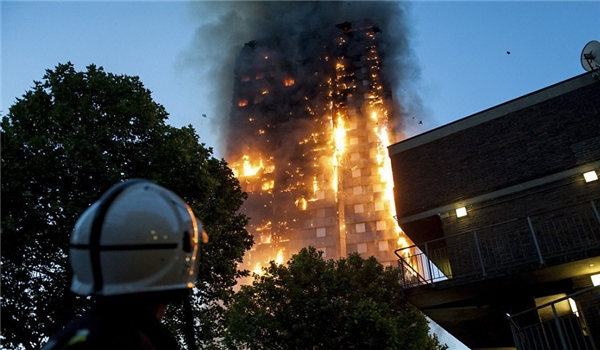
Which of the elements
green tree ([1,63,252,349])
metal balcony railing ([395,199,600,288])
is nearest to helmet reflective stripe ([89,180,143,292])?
green tree ([1,63,252,349])

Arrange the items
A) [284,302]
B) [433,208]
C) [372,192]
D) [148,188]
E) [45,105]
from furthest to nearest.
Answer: [372,192] < [284,302] < [433,208] < [45,105] < [148,188]

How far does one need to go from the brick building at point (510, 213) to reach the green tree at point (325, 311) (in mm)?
2970

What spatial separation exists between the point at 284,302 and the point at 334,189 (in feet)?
155

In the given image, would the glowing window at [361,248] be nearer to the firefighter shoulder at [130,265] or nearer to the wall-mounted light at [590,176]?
the wall-mounted light at [590,176]

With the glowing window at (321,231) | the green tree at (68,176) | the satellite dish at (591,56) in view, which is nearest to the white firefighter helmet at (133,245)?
the green tree at (68,176)

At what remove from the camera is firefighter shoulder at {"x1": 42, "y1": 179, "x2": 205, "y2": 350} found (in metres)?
1.77

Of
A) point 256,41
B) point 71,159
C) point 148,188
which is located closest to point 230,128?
point 256,41

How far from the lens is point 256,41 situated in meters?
93.2

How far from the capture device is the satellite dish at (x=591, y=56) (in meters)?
15.9

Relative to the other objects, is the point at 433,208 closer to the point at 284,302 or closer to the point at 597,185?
the point at 597,185

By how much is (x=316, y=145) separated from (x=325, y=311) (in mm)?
53987

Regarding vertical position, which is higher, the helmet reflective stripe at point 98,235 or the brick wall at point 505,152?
the brick wall at point 505,152

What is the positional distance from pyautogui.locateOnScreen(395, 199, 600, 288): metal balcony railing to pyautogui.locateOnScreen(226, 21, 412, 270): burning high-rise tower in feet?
154

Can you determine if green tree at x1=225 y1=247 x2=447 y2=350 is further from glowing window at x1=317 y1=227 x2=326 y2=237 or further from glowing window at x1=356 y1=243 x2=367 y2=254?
glowing window at x1=317 y1=227 x2=326 y2=237
